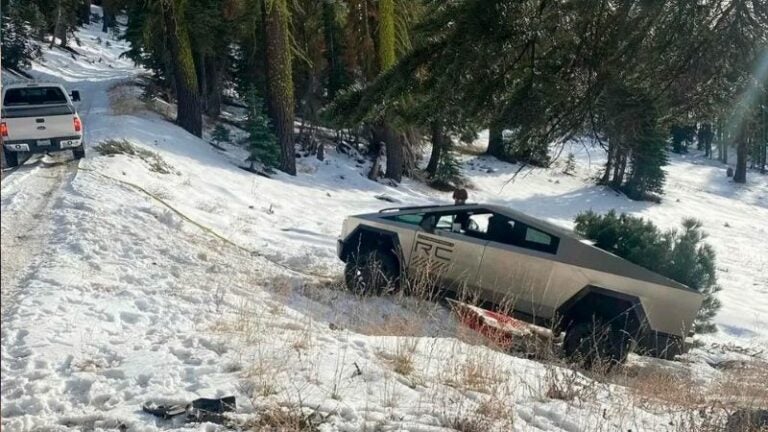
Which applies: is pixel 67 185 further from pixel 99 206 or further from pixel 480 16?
pixel 480 16

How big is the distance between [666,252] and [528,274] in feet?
14.0

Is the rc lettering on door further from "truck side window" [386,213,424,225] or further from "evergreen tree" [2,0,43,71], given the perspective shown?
"evergreen tree" [2,0,43,71]

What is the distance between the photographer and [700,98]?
5340 mm

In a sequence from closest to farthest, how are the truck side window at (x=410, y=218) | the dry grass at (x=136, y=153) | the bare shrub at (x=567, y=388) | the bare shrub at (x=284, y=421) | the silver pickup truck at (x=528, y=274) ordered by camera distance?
1. the bare shrub at (x=284, y=421)
2. the bare shrub at (x=567, y=388)
3. the silver pickup truck at (x=528, y=274)
4. the truck side window at (x=410, y=218)
5. the dry grass at (x=136, y=153)

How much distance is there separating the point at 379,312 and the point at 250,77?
21871mm

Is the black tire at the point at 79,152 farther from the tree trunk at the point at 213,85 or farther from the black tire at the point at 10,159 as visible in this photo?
the tree trunk at the point at 213,85

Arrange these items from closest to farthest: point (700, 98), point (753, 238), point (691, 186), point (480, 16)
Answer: point (480, 16), point (700, 98), point (753, 238), point (691, 186)

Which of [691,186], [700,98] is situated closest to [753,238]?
[691,186]

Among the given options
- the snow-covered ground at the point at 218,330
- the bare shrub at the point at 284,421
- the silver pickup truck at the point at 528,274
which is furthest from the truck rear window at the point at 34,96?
the bare shrub at the point at 284,421

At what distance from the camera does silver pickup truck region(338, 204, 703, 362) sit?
7484 mm

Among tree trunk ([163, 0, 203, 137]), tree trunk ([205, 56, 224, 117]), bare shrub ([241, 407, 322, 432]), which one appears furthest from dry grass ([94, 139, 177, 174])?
bare shrub ([241, 407, 322, 432])

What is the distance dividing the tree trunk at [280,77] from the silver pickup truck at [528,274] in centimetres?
1150

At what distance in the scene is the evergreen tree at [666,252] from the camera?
36.7 feet

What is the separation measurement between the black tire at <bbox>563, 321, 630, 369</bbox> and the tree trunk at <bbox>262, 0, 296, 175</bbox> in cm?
1411
